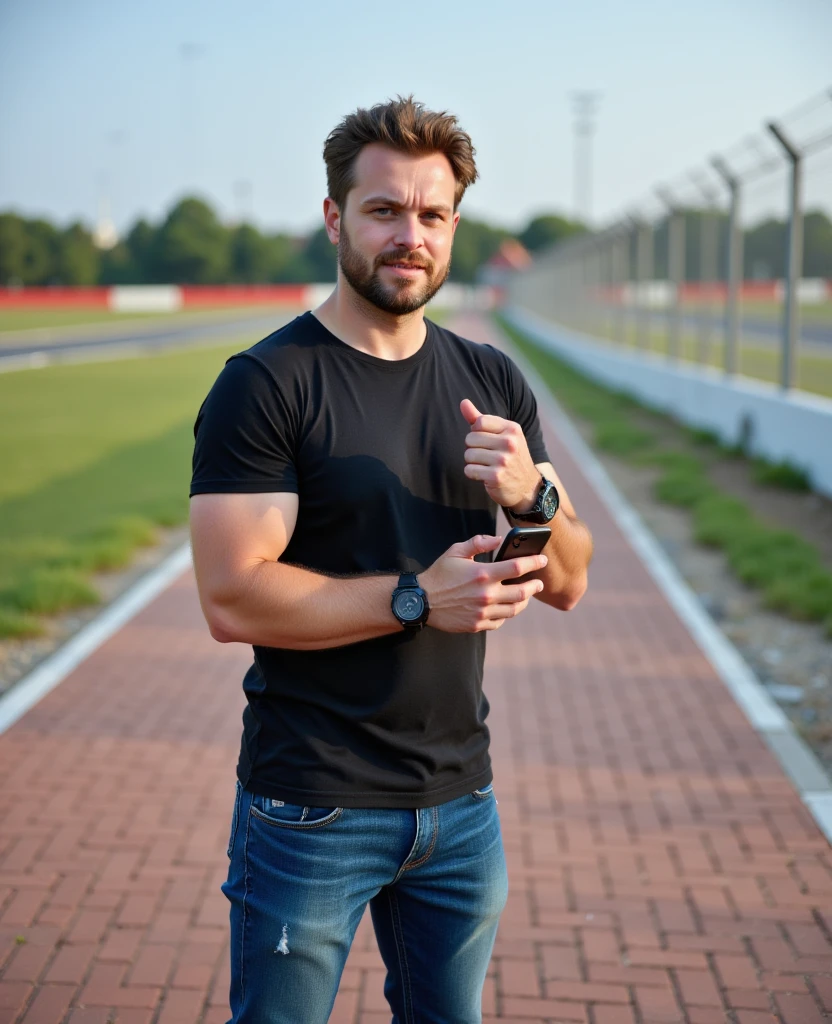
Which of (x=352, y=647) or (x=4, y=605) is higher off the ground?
(x=352, y=647)

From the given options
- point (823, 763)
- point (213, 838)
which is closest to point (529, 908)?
point (213, 838)

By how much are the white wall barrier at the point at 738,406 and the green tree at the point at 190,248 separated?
8771 cm

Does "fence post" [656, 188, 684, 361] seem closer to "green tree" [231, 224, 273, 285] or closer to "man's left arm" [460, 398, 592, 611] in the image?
"man's left arm" [460, 398, 592, 611]

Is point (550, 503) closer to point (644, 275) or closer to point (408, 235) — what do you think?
point (408, 235)

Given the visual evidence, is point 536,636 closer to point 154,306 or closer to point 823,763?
point 823,763

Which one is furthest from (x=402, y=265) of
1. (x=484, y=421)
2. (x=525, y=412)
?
(x=525, y=412)

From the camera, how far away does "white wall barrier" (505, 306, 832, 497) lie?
35.3 feet

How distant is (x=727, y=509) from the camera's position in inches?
405

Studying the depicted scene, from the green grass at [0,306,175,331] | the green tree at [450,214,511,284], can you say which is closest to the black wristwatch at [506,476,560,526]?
the green grass at [0,306,175,331]

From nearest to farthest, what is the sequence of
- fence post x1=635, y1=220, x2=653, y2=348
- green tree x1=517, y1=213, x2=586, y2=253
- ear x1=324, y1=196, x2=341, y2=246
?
ear x1=324, y1=196, x2=341, y2=246 < fence post x1=635, y1=220, x2=653, y2=348 < green tree x1=517, y1=213, x2=586, y2=253

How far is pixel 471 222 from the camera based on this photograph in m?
156

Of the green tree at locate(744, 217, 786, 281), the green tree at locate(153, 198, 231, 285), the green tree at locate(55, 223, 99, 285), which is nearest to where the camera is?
the green tree at locate(744, 217, 786, 281)

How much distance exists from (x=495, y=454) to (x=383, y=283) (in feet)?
1.30

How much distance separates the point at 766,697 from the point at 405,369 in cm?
432
